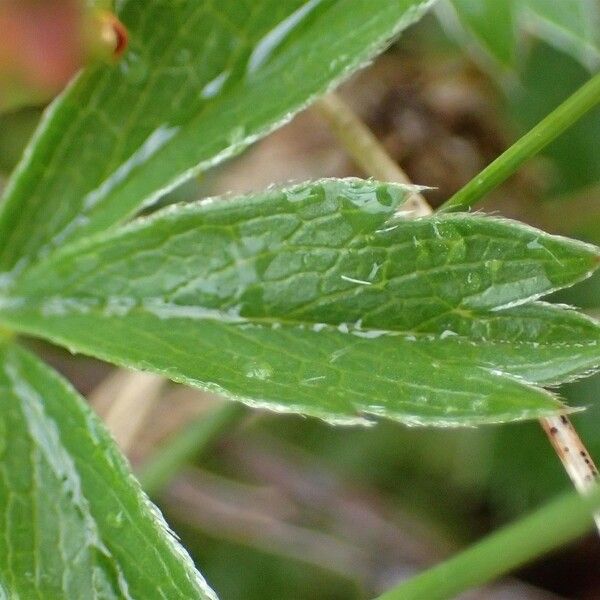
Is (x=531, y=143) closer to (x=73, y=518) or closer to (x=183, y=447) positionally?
(x=73, y=518)

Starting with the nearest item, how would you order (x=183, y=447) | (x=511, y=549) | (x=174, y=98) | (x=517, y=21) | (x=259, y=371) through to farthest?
1. (x=511, y=549)
2. (x=259, y=371)
3. (x=174, y=98)
4. (x=517, y=21)
5. (x=183, y=447)

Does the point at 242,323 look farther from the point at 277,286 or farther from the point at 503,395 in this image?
the point at 503,395

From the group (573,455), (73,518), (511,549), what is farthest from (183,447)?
(511,549)

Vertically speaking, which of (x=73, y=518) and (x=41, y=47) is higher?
(x=41, y=47)

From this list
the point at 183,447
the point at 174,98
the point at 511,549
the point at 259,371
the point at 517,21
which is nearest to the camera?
the point at 511,549

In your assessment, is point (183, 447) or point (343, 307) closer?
point (343, 307)

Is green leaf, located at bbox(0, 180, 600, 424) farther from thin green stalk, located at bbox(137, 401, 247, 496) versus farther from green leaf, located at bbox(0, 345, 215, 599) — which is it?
thin green stalk, located at bbox(137, 401, 247, 496)

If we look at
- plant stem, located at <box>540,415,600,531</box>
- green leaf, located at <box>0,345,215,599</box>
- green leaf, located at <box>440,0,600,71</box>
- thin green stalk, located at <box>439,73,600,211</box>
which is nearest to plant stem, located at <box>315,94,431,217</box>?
green leaf, located at <box>440,0,600,71</box>
